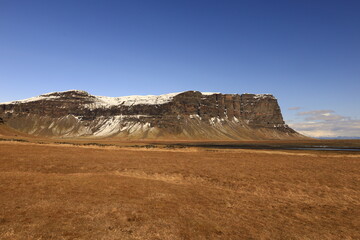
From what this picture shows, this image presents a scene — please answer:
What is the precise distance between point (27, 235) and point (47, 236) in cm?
81

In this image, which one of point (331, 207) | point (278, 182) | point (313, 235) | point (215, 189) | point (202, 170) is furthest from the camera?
point (202, 170)

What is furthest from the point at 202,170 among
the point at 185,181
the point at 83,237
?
the point at 83,237

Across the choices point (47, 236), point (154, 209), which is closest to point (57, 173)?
point (154, 209)

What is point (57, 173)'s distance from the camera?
26.1m

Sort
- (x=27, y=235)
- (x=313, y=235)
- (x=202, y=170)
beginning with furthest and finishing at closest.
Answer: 1. (x=202, y=170)
2. (x=313, y=235)
3. (x=27, y=235)

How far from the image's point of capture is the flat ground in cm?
1203

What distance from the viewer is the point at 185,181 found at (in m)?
25.8

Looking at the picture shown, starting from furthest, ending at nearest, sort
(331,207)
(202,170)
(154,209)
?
(202,170)
(331,207)
(154,209)

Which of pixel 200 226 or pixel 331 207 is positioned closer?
pixel 200 226

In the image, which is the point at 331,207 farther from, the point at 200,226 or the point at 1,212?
the point at 1,212

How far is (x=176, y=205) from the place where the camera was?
1653 cm

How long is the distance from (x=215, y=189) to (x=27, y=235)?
15.2m

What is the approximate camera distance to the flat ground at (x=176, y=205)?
39.5ft

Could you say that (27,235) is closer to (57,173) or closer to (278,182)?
(57,173)
